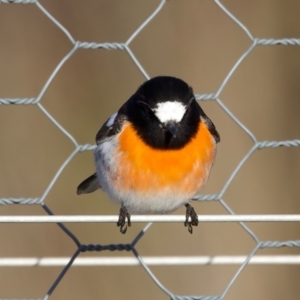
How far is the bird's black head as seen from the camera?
1.52 m

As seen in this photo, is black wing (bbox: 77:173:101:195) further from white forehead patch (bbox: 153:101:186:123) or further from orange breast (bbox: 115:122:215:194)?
white forehead patch (bbox: 153:101:186:123)

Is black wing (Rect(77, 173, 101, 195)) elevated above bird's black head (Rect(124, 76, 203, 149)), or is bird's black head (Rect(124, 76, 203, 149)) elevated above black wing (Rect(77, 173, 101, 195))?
bird's black head (Rect(124, 76, 203, 149))

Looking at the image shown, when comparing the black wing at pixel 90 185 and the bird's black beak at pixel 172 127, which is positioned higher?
the bird's black beak at pixel 172 127

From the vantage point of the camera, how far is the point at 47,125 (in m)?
2.35

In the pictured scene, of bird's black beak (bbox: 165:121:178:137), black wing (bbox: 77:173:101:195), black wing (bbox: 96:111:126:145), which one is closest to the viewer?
bird's black beak (bbox: 165:121:178:137)

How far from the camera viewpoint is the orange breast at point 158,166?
157 centimetres

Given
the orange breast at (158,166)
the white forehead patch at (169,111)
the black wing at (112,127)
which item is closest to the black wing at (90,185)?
the black wing at (112,127)

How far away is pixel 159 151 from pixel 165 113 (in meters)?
0.09

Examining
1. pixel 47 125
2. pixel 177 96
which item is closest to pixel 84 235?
pixel 47 125

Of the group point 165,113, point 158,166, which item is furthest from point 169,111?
point 158,166

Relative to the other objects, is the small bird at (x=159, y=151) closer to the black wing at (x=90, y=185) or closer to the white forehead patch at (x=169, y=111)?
the white forehead patch at (x=169, y=111)

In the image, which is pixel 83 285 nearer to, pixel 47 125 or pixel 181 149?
pixel 47 125

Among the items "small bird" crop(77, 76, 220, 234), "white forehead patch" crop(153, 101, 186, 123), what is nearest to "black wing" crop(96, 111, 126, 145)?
"small bird" crop(77, 76, 220, 234)

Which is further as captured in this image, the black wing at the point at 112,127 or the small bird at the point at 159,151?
the black wing at the point at 112,127
